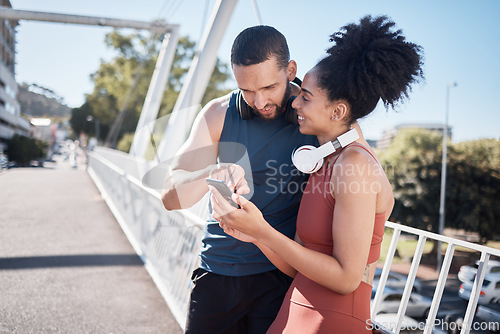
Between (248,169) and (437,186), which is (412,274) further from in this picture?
(437,186)

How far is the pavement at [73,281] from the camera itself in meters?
4.19

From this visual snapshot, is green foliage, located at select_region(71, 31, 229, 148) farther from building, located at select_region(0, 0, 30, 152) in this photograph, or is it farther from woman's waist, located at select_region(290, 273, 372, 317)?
woman's waist, located at select_region(290, 273, 372, 317)

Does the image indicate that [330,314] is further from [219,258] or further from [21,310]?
Answer: [21,310]

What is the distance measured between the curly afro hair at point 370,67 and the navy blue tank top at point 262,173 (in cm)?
46

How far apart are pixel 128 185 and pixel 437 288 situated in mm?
7549

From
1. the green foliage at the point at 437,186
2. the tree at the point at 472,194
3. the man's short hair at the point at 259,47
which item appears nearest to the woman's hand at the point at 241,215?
the man's short hair at the point at 259,47

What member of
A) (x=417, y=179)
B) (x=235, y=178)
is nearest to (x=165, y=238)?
(x=235, y=178)

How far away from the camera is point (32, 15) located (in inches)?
653

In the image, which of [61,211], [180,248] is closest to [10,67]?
[61,211]

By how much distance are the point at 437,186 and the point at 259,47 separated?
1371 inches

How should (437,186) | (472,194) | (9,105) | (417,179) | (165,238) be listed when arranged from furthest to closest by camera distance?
1. (9,105)
2. (417,179)
3. (437,186)
4. (472,194)
5. (165,238)

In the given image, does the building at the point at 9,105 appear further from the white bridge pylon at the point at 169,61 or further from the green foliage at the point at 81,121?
the white bridge pylon at the point at 169,61

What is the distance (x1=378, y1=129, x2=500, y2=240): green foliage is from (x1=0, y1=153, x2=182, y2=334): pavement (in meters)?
28.3

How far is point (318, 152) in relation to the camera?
1.58 m
